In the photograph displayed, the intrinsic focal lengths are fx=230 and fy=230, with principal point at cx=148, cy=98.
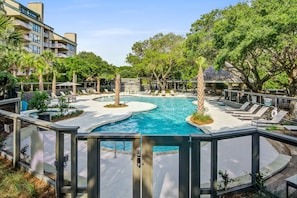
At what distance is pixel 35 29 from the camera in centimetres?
4425

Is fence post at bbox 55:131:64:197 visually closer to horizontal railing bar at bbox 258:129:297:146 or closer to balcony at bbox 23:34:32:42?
horizontal railing bar at bbox 258:129:297:146

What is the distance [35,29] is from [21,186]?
156ft

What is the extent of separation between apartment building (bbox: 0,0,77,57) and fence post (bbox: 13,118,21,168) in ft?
113

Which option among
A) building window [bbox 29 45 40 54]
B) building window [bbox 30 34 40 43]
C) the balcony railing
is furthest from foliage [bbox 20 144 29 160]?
building window [bbox 30 34 40 43]

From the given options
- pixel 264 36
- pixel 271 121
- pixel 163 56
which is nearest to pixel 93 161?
pixel 271 121

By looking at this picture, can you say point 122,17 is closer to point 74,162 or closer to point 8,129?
point 8,129

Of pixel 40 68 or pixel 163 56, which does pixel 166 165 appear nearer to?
pixel 40 68

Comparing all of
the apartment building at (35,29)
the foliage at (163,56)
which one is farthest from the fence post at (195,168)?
the apartment building at (35,29)

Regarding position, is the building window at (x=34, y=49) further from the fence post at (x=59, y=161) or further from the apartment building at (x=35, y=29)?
the fence post at (x=59, y=161)

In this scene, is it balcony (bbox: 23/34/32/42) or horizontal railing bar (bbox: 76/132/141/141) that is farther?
balcony (bbox: 23/34/32/42)

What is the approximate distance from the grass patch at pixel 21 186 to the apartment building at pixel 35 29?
35156mm

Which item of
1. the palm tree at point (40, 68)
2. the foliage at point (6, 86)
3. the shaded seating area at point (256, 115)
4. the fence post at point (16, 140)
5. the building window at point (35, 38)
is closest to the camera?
the fence post at point (16, 140)

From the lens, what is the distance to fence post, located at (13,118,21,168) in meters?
4.30

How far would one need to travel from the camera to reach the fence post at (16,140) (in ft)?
14.1
